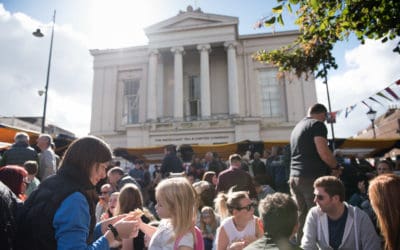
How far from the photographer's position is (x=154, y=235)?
2496mm

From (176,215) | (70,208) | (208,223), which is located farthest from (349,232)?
(70,208)

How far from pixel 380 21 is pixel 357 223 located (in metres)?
3.56

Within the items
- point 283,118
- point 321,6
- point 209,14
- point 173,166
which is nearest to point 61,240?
point 321,6

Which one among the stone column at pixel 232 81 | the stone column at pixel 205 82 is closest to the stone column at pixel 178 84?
the stone column at pixel 205 82

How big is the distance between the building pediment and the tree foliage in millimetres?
21694

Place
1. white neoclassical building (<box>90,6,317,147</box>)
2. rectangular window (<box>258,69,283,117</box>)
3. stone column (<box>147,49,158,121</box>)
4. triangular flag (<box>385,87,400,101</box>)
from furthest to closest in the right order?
rectangular window (<box>258,69,283,117</box>)
stone column (<box>147,49,158,121</box>)
white neoclassical building (<box>90,6,317,147</box>)
triangular flag (<box>385,87,400,101</box>)

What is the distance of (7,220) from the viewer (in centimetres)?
179

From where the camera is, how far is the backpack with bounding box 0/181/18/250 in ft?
5.74

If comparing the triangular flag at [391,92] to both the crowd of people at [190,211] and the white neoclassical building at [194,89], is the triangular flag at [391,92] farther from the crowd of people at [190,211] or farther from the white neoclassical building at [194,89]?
the white neoclassical building at [194,89]

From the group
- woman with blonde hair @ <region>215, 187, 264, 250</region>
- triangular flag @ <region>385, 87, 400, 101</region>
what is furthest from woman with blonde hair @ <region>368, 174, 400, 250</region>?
triangular flag @ <region>385, 87, 400, 101</region>

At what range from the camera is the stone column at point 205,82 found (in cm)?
2444

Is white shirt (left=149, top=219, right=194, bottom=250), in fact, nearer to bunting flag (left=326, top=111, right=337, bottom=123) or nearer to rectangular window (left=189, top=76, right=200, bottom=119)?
bunting flag (left=326, top=111, right=337, bottom=123)

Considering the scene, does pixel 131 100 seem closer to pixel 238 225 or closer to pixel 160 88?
pixel 160 88

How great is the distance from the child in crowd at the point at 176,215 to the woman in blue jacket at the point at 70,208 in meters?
0.52
